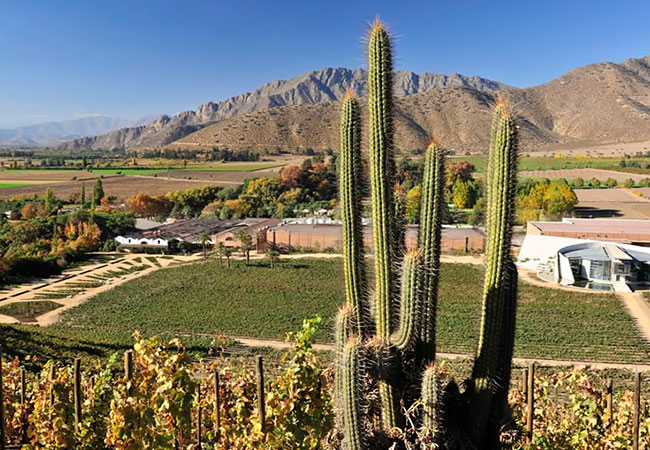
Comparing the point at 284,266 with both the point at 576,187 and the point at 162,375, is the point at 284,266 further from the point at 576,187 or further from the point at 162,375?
the point at 576,187

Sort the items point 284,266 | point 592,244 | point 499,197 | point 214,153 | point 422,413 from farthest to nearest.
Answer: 1. point 214,153
2. point 284,266
3. point 592,244
4. point 499,197
5. point 422,413

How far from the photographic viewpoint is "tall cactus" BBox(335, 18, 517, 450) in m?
3.61

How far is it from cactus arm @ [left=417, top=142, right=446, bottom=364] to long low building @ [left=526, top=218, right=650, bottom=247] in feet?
110

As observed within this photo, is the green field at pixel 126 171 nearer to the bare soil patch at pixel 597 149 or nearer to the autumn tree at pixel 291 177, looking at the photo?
the autumn tree at pixel 291 177

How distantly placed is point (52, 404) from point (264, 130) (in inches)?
5005

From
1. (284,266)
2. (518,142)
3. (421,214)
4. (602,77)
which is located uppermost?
(602,77)

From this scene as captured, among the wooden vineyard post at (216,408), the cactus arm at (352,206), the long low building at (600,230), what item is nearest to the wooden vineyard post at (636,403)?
the cactus arm at (352,206)

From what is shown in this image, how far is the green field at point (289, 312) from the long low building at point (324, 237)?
540cm

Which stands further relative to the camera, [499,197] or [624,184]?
[624,184]

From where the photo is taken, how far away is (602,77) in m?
156

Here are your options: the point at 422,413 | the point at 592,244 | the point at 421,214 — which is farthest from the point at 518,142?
the point at 592,244

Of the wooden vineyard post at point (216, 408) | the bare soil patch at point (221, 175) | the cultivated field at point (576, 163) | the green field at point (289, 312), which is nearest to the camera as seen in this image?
the wooden vineyard post at point (216, 408)

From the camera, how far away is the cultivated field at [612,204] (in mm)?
50562

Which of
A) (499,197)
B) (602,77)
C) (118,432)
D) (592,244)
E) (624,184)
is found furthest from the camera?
(602,77)
